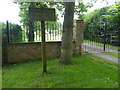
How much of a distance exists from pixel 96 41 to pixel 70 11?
16.4 feet

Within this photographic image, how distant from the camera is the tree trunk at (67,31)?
427cm

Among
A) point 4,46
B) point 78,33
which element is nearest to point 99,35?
point 78,33

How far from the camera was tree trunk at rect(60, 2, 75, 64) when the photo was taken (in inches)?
168

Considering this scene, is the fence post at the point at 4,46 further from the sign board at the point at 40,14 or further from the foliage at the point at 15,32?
the sign board at the point at 40,14

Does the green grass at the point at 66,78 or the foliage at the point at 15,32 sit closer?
the green grass at the point at 66,78

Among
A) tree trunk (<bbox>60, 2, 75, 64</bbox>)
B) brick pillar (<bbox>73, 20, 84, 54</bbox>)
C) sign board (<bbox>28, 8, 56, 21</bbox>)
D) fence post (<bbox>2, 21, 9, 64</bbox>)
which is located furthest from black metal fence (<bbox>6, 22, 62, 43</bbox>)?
sign board (<bbox>28, 8, 56, 21</bbox>)

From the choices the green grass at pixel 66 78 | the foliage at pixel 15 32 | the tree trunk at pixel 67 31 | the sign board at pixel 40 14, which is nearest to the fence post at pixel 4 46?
the foliage at pixel 15 32

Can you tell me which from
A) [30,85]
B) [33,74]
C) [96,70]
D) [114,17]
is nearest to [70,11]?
[96,70]

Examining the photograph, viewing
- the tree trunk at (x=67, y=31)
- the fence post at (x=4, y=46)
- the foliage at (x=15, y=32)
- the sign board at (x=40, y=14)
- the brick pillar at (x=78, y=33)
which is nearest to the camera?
the sign board at (x=40, y=14)

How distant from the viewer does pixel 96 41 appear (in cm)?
869

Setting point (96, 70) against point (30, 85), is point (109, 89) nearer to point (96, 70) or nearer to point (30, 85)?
Result: point (96, 70)

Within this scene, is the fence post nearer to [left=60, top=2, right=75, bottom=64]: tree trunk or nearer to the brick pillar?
[left=60, top=2, right=75, bottom=64]: tree trunk

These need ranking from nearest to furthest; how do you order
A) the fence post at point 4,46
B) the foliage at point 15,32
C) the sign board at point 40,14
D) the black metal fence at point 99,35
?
the sign board at point 40,14 → the fence post at point 4,46 → the foliage at point 15,32 → the black metal fence at point 99,35

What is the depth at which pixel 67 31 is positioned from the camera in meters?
4.34
